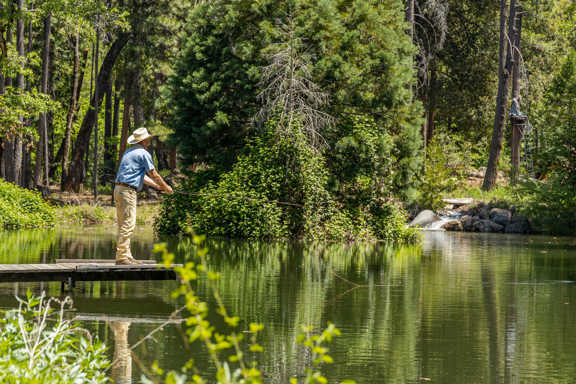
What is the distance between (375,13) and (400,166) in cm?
484

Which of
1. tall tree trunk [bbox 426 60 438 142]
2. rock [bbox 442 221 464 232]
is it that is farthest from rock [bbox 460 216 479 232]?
tall tree trunk [bbox 426 60 438 142]

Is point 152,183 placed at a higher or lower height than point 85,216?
higher

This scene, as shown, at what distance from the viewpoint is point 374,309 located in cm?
1302

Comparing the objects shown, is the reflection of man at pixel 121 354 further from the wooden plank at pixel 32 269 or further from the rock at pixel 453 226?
the rock at pixel 453 226

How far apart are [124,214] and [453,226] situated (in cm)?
2546

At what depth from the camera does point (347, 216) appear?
27.8m

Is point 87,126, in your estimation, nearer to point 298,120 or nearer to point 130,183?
point 298,120

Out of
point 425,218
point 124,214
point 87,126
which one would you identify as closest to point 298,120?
point 425,218

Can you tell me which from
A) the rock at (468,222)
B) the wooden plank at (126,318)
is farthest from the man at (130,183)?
the rock at (468,222)

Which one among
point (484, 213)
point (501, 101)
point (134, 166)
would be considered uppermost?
point (501, 101)

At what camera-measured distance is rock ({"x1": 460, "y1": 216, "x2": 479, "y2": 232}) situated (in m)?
36.9

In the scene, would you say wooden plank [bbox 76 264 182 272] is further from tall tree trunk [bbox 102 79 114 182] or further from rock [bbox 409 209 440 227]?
tall tree trunk [bbox 102 79 114 182]

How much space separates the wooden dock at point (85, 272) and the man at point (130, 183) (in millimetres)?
289

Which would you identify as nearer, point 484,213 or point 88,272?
point 88,272
